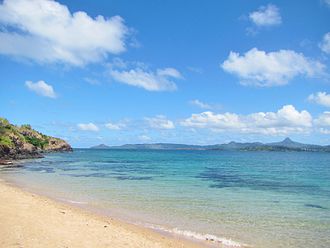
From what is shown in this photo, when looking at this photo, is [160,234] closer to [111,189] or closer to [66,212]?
[66,212]

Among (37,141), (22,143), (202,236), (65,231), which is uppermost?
(37,141)

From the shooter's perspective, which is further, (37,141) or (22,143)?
(37,141)

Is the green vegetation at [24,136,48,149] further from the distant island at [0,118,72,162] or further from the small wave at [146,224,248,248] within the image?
the small wave at [146,224,248,248]

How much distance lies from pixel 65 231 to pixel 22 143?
102 m

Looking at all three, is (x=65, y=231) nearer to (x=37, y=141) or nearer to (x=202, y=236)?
(x=202, y=236)

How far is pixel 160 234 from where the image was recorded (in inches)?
720

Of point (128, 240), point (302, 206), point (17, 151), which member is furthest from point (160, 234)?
point (17, 151)

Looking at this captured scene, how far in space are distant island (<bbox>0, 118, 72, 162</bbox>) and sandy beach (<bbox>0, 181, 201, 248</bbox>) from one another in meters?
69.7

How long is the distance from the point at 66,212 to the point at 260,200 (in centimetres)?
1651

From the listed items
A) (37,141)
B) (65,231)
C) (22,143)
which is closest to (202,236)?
(65,231)

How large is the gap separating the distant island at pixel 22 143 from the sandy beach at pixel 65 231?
2744 inches

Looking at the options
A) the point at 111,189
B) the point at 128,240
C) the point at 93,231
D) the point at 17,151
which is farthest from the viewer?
the point at 17,151

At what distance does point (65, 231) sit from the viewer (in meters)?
16.2

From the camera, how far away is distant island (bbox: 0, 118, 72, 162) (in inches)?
3546
